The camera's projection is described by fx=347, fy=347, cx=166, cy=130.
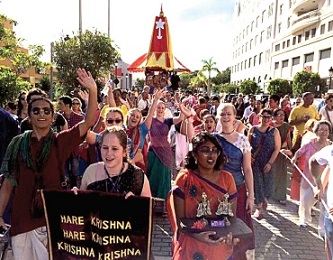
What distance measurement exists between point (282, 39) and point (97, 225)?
53.9m

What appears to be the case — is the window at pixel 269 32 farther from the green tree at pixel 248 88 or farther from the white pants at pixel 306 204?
the white pants at pixel 306 204

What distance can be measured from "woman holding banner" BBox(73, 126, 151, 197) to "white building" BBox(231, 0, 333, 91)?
3891 cm

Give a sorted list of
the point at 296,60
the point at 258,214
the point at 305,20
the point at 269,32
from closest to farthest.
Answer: the point at 258,214
the point at 305,20
the point at 296,60
the point at 269,32

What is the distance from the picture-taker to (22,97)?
16.6 ft

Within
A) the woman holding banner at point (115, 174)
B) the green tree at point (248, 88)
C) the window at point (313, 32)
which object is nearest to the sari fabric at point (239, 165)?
the woman holding banner at point (115, 174)

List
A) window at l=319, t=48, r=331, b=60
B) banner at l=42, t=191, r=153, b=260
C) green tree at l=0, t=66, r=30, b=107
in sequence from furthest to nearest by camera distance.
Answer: window at l=319, t=48, r=331, b=60 < green tree at l=0, t=66, r=30, b=107 < banner at l=42, t=191, r=153, b=260

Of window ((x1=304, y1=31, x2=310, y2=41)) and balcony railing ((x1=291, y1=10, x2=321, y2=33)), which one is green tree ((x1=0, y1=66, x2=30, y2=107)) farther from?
window ((x1=304, y1=31, x2=310, y2=41))

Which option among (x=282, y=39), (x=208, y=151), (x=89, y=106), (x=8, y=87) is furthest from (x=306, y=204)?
(x=282, y=39)

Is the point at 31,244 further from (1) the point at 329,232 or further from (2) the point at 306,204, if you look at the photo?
(2) the point at 306,204

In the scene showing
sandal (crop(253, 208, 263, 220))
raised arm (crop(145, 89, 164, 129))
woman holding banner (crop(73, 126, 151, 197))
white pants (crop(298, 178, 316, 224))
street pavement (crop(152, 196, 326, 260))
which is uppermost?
raised arm (crop(145, 89, 164, 129))

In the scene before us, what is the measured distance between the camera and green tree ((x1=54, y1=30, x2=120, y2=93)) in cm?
1897

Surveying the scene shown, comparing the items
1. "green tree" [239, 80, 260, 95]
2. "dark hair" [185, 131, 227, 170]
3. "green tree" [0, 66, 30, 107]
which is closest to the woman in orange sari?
"dark hair" [185, 131, 227, 170]

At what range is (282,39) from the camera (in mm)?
51406

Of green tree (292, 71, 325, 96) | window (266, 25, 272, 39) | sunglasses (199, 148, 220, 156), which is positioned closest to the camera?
sunglasses (199, 148, 220, 156)
